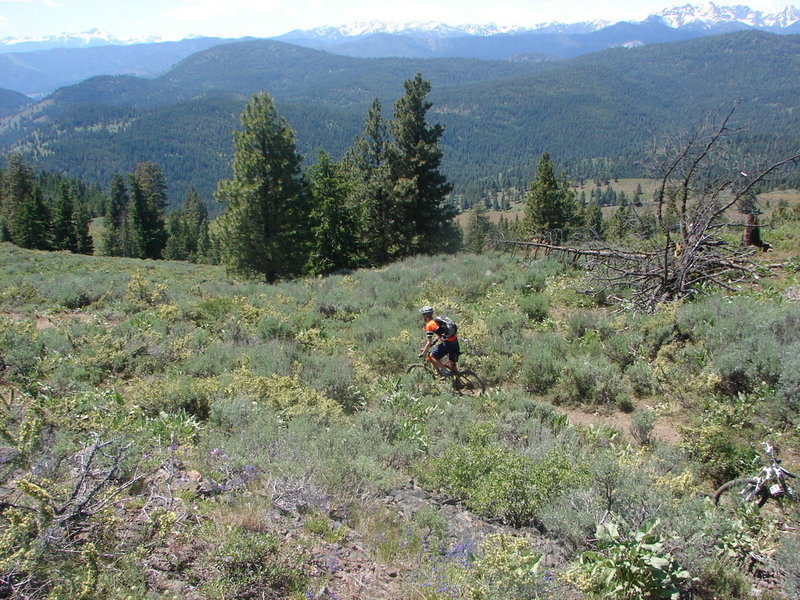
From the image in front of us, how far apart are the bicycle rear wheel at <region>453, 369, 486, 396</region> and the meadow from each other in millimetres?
361

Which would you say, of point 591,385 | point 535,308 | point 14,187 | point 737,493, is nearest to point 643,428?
point 591,385

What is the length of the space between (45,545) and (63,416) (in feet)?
9.02

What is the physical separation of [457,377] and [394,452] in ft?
8.96

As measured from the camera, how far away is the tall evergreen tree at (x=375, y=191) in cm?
2547

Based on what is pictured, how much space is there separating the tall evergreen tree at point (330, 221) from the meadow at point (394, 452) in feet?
47.2

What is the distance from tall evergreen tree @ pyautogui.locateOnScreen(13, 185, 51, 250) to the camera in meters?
51.6

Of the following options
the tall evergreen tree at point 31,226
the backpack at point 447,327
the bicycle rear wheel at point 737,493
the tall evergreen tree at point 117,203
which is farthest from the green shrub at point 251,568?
the tall evergreen tree at point 117,203

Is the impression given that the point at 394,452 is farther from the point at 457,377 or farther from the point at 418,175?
the point at 418,175

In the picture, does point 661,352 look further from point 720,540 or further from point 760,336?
point 720,540

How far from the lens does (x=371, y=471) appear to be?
4547 mm

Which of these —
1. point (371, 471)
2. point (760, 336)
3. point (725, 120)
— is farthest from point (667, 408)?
point (725, 120)

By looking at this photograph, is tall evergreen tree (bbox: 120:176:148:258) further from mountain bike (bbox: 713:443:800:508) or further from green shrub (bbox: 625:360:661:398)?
mountain bike (bbox: 713:443:800:508)

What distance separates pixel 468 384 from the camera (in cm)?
801

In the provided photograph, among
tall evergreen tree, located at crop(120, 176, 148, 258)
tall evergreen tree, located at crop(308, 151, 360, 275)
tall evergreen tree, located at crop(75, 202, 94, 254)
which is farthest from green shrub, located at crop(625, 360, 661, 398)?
tall evergreen tree, located at crop(75, 202, 94, 254)
